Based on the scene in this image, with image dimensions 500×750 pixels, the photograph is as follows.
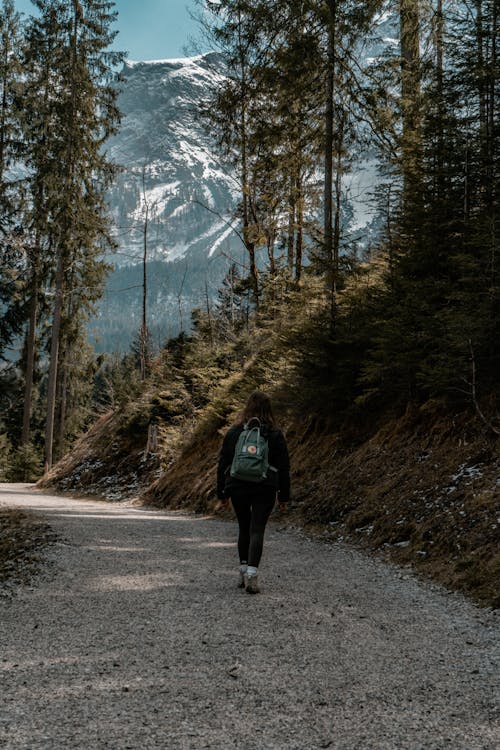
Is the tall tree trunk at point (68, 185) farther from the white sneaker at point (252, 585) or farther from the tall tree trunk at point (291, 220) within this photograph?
the white sneaker at point (252, 585)

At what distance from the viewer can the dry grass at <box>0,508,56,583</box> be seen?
22.0 feet

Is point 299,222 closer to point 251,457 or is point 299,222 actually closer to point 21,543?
point 21,543

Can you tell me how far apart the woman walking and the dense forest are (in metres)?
3.26

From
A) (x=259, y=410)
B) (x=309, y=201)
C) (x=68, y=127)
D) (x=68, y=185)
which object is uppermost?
(x=68, y=127)

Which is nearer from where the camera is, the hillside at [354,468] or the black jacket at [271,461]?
the black jacket at [271,461]

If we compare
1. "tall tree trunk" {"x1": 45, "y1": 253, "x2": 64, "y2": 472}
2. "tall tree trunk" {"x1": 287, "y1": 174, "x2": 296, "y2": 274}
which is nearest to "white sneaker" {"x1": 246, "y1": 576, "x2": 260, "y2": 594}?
"tall tree trunk" {"x1": 287, "y1": 174, "x2": 296, "y2": 274}

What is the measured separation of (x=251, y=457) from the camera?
6.24 m

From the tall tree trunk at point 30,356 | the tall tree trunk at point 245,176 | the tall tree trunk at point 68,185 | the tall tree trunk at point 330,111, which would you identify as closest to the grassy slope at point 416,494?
the tall tree trunk at point 330,111

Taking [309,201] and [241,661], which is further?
[309,201]

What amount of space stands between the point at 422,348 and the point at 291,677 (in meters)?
6.64

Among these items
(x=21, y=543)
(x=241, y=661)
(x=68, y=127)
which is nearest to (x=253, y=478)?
(x=241, y=661)

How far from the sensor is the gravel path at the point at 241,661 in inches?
122

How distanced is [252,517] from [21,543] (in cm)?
371

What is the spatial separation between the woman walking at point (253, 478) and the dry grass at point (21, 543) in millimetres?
2283
